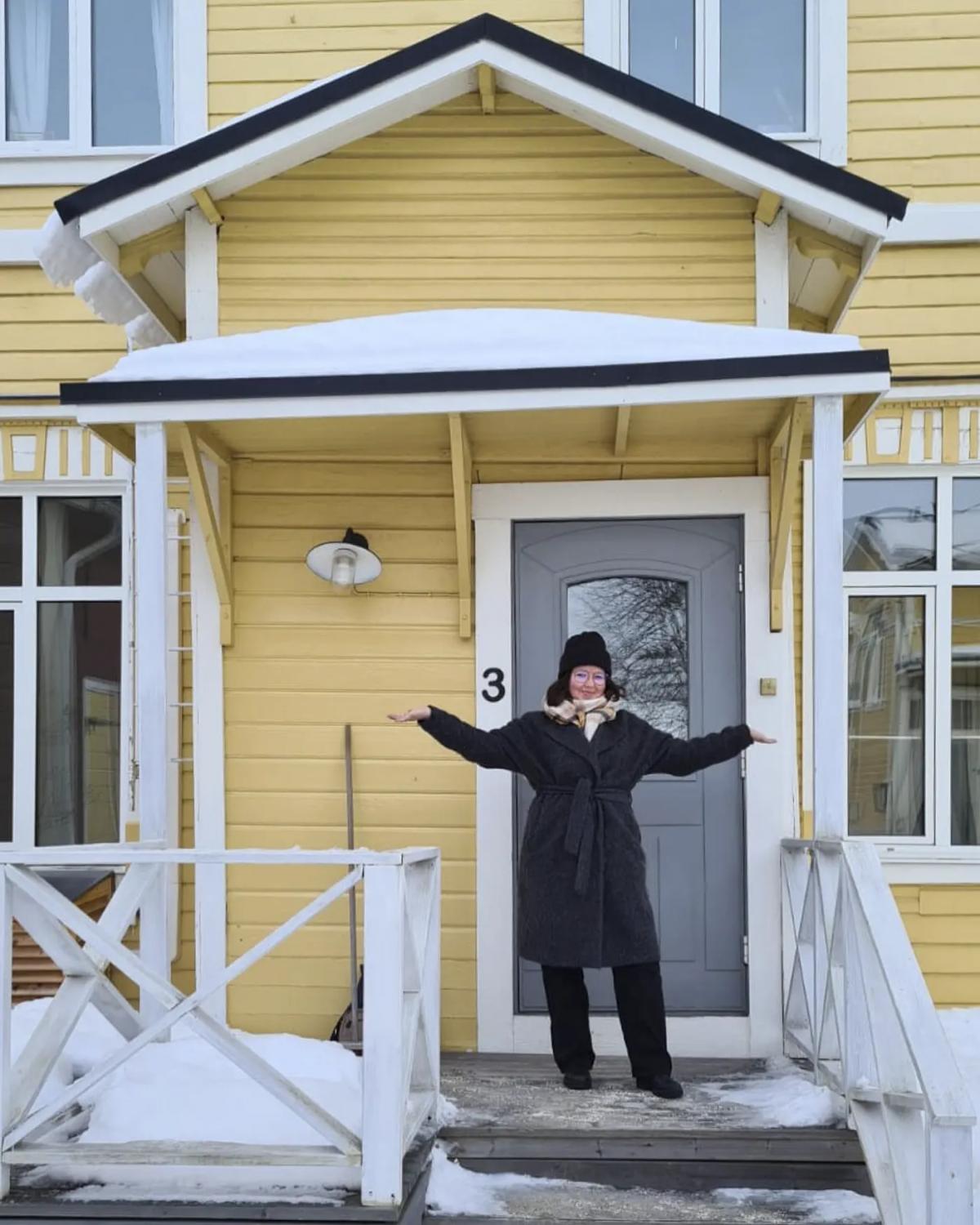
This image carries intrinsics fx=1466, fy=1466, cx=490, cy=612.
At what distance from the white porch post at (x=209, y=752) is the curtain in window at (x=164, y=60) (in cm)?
237

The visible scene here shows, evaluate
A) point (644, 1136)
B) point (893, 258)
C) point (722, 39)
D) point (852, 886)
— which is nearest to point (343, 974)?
point (644, 1136)

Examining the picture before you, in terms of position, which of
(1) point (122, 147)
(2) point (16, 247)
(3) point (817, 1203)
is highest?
(1) point (122, 147)

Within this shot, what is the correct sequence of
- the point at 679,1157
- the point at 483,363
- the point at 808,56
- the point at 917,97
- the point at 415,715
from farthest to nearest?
1. the point at 808,56
2. the point at 917,97
3. the point at 483,363
4. the point at 415,715
5. the point at 679,1157

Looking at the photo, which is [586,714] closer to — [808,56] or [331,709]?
[331,709]

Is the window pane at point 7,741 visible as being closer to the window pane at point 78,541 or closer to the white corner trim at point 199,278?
the window pane at point 78,541

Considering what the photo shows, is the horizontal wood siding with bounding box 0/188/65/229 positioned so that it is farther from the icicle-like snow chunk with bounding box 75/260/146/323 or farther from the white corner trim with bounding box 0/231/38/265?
the icicle-like snow chunk with bounding box 75/260/146/323

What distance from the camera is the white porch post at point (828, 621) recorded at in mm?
4625

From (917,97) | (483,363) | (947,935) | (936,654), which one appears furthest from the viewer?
(917,97)

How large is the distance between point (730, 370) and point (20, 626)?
12.3ft

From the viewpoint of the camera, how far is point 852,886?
4113 mm

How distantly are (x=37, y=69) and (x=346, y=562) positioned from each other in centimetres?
341

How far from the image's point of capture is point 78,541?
6.83 meters

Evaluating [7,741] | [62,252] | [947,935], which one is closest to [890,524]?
[947,935]

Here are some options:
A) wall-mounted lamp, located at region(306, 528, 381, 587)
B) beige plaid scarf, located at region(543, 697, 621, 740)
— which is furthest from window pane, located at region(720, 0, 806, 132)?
beige plaid scarf, located at region(543, 697, 621, 740)
